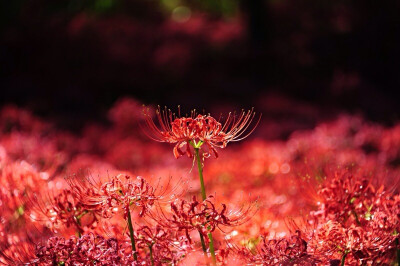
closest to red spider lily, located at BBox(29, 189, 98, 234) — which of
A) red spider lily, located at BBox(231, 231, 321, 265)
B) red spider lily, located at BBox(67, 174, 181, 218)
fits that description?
red spider lily, located at BBox(67, 174, 181, 218)

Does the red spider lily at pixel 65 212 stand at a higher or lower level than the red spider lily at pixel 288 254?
higher

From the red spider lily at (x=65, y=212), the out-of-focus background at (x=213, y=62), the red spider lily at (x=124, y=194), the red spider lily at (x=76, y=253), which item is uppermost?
the out-of-focus background at (x=213, y=62)

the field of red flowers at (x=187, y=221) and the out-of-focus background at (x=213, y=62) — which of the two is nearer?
the field of red flowers at (x=187, y=221)

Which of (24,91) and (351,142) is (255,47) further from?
(351,142)

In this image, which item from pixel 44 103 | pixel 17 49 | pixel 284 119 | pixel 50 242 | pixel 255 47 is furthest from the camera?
pixel 255 47

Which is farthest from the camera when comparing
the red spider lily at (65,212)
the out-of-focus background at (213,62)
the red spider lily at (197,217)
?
the out-of-focus background at (213,62)

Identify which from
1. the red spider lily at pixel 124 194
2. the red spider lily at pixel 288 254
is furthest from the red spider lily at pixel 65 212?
the red spider lily at pixel 288 254

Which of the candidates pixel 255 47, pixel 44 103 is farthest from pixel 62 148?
pixel 255 47

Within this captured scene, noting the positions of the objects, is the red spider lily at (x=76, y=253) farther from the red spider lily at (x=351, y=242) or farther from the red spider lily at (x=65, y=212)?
the red spider lily at (x=351, y=242)

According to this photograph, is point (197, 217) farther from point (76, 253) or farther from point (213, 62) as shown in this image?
point (213, 62)

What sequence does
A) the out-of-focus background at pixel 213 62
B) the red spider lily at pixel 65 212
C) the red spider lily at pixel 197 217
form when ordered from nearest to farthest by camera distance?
the red spider lily at pixel 197 217
the red spider lily at pixel 65 212
the out-of-focus background at pixel 213 62
